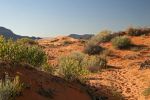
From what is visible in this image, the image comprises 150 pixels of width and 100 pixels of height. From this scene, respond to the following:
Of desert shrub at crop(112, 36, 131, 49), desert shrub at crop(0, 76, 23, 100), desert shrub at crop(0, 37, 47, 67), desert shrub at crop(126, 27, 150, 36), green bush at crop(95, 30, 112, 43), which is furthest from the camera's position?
desert shrub at crop(126, 27, 150, 36)

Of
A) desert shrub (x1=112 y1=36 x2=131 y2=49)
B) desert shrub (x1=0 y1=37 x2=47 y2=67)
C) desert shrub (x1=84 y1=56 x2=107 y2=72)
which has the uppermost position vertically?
desert shrub (x1=0 y1=37 x2=47 y2=67)

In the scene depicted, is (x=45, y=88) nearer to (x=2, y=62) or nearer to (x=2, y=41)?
(x=2, y=62)

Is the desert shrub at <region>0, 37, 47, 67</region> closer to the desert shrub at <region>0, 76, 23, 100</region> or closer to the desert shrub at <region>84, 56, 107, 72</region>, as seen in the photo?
the desert shrub at <region>0, 76, 23, 100</region>

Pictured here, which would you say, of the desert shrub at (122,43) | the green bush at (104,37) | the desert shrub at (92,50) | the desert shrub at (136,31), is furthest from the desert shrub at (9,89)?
the desert shrub at (136,31)

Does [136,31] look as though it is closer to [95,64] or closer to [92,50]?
[92,50]

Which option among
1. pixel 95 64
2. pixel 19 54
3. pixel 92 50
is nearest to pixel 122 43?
pixel 92 50

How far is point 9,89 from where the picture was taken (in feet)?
28.2

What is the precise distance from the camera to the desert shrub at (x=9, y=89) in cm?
845

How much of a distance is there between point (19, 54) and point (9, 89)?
4.68 meters

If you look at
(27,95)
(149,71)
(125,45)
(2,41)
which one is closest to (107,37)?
(125,45)

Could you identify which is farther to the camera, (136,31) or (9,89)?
(136,31)

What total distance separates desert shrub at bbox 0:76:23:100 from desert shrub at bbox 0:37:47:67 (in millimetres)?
2449

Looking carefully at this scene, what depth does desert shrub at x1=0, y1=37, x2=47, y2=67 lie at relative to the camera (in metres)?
12.3

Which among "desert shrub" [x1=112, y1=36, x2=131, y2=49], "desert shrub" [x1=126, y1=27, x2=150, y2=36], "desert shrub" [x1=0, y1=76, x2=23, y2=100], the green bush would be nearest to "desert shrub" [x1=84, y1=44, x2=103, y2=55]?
"desert shrub" [x1=112, y1=36, x2=131, y2=49]
